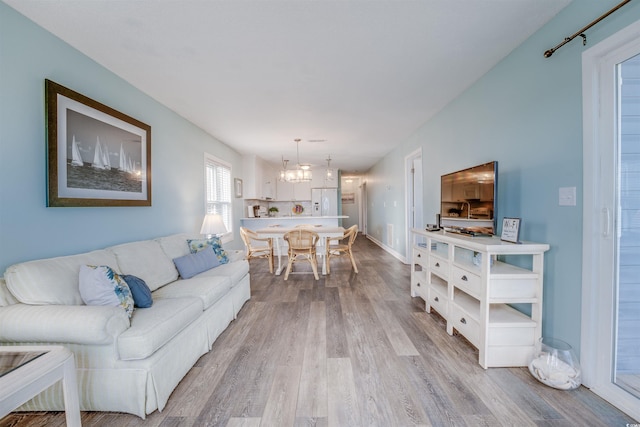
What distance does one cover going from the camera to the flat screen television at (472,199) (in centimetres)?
217

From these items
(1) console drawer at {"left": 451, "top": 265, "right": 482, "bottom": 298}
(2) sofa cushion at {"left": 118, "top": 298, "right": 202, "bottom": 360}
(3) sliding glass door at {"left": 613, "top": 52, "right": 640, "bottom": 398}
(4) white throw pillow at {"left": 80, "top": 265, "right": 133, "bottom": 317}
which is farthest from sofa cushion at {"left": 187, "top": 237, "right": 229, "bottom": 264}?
(3) sliding glass door at {"left": 613, "top": 52, "right": 640, "bottom": 398}

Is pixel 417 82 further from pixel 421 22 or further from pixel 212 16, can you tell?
pixel 212 16

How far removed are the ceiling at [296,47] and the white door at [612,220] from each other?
0.62 meters

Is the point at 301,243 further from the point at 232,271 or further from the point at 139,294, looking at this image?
the point at 139,294

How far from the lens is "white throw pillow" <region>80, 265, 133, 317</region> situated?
1.67 metres

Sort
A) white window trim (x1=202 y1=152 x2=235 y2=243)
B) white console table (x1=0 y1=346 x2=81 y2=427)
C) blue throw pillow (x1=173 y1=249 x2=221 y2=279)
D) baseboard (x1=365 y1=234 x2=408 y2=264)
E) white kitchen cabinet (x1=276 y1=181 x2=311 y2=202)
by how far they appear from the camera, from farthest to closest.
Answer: white kitchen cabinet (x1=276 y1=181 x2=311 y2=202)
baseboard (x1=365 y1=234 x2=408 y2=264)
white window trim (x1=202 y1=152 x2=235 y2=243)
blue throw pillow (x1=173 y1=249 x2=221 y2=279)
white console table (x1=0 y1=346 x2=81 y2=427)

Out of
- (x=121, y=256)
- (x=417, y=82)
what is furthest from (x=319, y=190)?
(x=121, y=256)

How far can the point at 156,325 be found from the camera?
1.60 metres

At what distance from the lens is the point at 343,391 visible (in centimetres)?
166

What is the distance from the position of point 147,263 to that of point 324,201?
6.39 m

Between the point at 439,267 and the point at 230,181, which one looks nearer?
the point at 439,267

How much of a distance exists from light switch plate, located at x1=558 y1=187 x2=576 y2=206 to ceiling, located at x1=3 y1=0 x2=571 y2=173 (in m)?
1.23

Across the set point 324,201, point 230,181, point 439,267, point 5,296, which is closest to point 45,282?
point 5,296

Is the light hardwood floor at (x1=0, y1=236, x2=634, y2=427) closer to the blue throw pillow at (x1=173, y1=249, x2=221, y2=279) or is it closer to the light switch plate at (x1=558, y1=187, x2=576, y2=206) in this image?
the blue throw pillow at (x1=173, y1=249, x2=221, y2=279)
